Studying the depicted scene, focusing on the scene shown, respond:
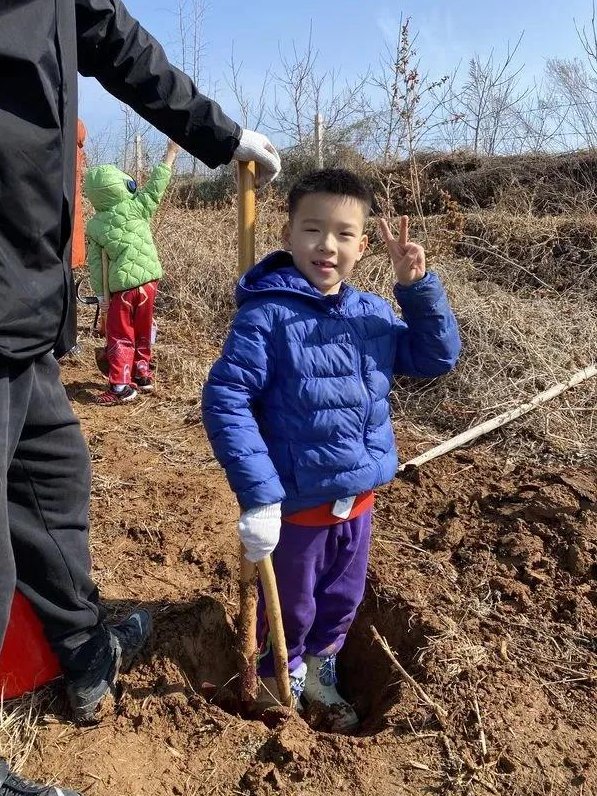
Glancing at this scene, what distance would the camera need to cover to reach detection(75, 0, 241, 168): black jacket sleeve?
1.80 m

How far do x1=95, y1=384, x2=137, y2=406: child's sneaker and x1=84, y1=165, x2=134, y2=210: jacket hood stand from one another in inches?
53.3

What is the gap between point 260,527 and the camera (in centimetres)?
176

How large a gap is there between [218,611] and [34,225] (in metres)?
1.63

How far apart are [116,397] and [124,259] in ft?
3.44

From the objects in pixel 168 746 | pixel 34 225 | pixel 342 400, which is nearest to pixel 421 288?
pixel 342 400

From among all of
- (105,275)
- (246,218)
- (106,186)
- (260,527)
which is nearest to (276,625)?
(260,527)

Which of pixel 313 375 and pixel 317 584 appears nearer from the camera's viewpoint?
pixel 313 375

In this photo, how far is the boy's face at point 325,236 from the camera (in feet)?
6.19

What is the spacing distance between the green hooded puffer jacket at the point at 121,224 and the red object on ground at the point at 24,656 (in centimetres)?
340

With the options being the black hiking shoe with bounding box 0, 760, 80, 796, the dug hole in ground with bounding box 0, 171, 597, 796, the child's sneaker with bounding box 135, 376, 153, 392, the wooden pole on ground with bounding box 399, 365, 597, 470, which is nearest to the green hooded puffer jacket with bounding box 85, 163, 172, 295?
the child's sneaker with bounding box 135, 376, 153, 392

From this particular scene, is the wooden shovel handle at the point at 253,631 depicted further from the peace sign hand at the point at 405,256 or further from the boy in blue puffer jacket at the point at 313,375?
the peace sign hand at the point at 405,256

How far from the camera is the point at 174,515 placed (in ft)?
10.4

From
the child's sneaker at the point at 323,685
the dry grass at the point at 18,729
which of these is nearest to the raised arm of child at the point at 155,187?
the child's sneaker at the point at 323,685

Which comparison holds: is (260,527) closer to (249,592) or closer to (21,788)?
(249,592)
